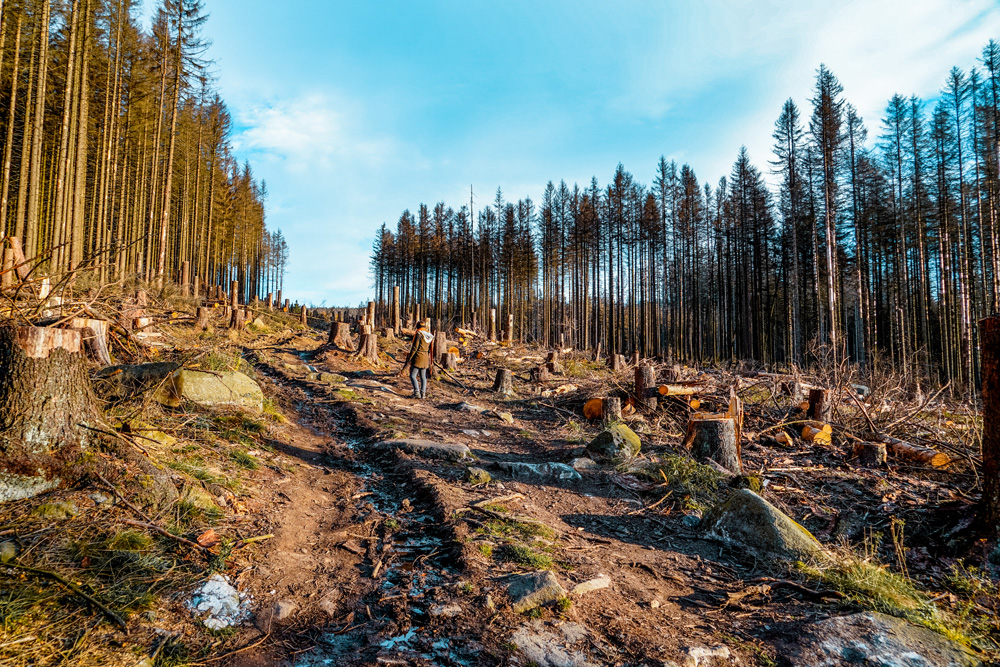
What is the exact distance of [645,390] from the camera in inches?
379

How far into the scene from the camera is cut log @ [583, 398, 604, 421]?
9.85 meters

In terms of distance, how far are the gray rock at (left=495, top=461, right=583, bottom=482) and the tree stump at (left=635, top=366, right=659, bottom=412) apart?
413 cm

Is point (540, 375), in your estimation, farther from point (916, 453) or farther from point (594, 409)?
point (916, 453)

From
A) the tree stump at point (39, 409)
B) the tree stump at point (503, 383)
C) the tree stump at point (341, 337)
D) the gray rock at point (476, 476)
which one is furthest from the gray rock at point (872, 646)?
the tree stump at point (341, 337)

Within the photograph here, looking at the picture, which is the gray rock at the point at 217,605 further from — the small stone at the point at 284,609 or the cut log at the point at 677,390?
the cut log at the point at 677,390

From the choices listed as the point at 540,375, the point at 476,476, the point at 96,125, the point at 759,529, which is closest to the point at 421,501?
the point at 476,476

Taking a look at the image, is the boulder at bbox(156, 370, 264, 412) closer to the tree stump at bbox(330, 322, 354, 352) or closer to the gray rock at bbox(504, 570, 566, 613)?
the gray rock at bbox(504, 570, 566, 613)

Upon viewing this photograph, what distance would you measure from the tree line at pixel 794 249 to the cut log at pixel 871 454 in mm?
3975

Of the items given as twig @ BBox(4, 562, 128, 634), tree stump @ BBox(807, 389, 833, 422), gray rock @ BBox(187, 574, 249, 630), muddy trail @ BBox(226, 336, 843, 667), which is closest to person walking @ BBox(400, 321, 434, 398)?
muddy trail @ BBox(226, 336, 843, 667)

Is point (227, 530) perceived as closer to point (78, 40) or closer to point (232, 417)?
point (232, 417)

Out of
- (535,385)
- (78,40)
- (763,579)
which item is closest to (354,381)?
(535,385)

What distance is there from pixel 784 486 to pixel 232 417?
7.86 m

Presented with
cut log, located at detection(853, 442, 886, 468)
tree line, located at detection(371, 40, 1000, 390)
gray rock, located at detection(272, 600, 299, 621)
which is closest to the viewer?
gray rock, located at detection(272, 600, 299, 621)

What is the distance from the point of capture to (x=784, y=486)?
239 inches
